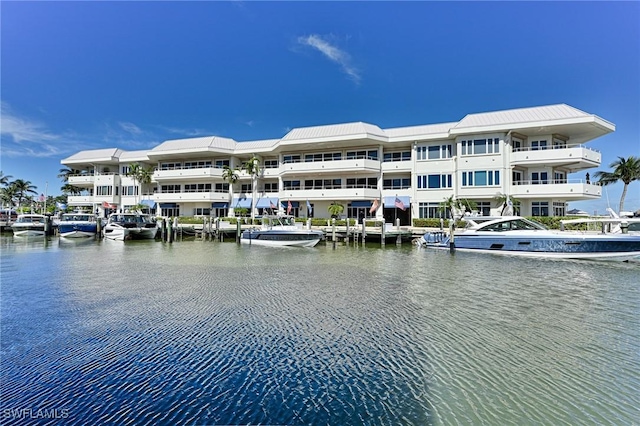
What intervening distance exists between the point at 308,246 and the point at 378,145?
19274 millimetres

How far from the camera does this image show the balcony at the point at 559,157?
35219 mm

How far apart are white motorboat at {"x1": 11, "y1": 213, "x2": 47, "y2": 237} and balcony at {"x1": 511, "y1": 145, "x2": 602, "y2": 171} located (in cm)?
5421

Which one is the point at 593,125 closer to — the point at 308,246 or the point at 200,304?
the point at 308,246

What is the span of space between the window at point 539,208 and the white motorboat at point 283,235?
22587mm

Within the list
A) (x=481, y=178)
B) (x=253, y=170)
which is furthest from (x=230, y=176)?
(x=481, y=178)

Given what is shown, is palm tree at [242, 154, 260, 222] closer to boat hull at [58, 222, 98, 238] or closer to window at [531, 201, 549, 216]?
boat hull at [58, 222, 98, 238]

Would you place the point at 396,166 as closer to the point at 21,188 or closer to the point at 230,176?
the point at 230,176

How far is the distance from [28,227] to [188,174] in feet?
64.1

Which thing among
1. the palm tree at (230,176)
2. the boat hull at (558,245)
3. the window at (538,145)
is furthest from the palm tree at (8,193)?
the window at (538,145)

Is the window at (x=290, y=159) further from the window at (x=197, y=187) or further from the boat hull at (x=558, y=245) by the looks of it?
the boat hull at (x=558, y=245)

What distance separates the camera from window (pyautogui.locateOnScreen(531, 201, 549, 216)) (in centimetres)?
3688

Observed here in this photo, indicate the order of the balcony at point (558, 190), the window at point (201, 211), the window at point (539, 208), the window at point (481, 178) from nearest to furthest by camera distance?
the balcony at point (558, 190), the window at point (539, 208), the window at point (481, 178), the window at point (201, 211)

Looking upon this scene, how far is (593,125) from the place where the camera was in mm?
Result: 35156

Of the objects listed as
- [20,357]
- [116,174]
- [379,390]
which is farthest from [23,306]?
[116,174]
